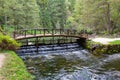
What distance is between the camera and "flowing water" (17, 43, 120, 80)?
560 inches

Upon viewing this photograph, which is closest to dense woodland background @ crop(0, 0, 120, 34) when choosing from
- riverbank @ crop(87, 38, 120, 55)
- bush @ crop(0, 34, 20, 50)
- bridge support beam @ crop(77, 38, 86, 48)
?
bridge support beam @ crop(77, 38, 86, 48)

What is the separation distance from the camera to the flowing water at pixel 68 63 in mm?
14219

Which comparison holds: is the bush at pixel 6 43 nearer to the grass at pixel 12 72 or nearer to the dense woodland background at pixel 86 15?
the grass at pixel 12 72

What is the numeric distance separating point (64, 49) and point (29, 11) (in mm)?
15325

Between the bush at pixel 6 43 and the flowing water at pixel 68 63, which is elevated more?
the bush at pixel 6 43

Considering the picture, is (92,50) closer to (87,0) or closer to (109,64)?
(109,64)

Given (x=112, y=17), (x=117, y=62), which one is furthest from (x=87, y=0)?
(x=117, y=62)

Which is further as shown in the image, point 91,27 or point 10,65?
point 91,27

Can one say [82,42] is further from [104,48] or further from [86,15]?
[86,15]

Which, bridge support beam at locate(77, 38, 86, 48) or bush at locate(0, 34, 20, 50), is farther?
bridge support beam at locate(77, 38, 86, 48)

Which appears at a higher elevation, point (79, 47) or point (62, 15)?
point (62, 15)

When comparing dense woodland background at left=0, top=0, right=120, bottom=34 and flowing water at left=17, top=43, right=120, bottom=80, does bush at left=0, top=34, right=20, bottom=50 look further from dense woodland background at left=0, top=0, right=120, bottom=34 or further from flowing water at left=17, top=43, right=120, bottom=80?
dense woodland background at left=0, top=0, right=120, bottom=34

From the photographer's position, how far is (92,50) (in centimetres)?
2277

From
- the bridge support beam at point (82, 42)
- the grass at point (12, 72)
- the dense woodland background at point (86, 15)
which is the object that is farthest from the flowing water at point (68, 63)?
the dense woodland background at point (86, 15)
